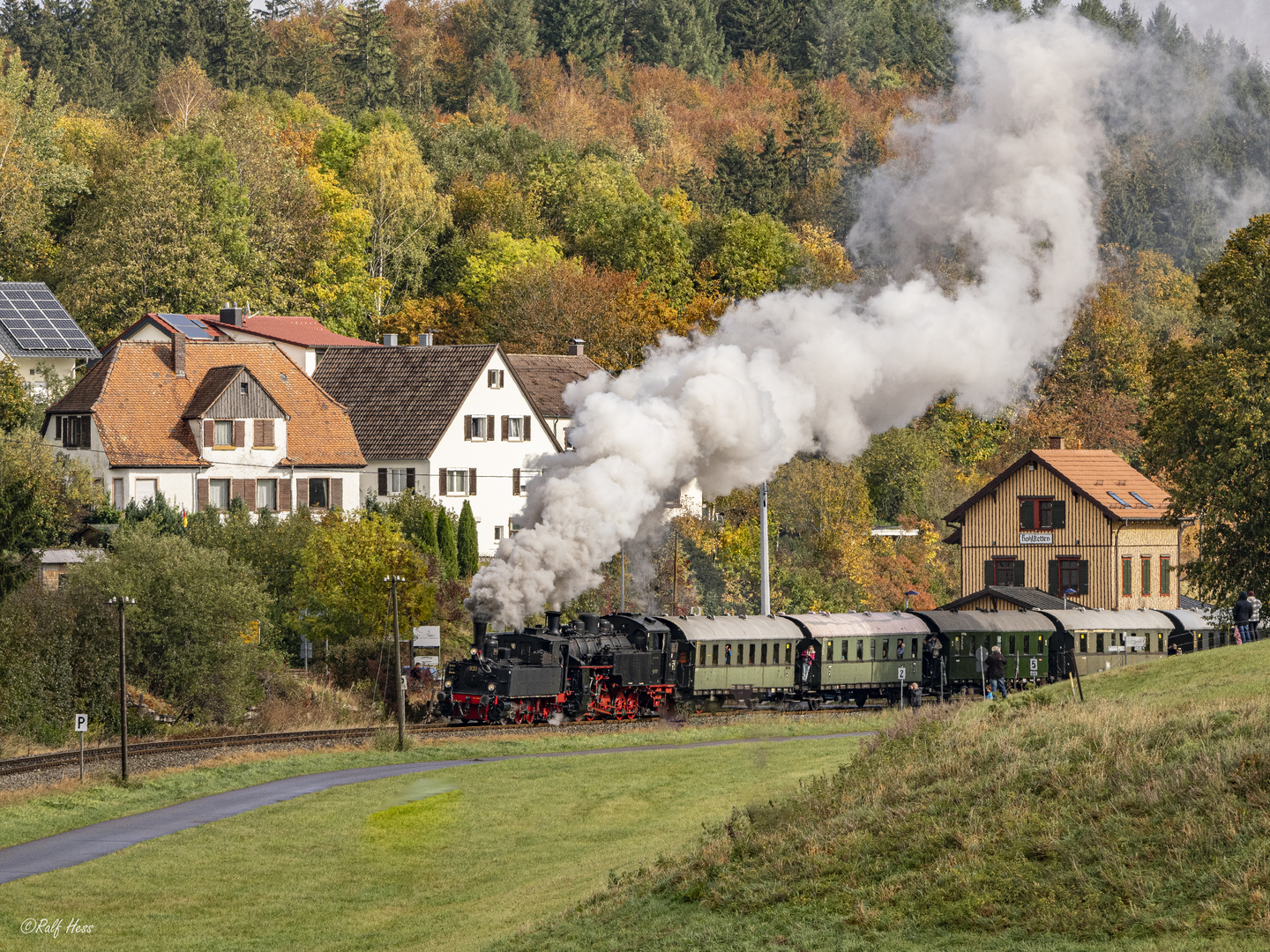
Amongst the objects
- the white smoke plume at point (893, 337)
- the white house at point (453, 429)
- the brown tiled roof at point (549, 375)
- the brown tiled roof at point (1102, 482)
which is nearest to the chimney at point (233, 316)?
the white house at point (453, 429)

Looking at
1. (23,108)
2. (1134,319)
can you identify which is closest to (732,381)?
(1134,319)

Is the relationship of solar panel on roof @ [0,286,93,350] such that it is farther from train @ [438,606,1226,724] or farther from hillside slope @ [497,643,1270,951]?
hillside slope @ [497,643,1270,951]

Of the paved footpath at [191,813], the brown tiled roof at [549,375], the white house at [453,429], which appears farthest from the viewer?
Result: the brown tiled roof at [549,375]

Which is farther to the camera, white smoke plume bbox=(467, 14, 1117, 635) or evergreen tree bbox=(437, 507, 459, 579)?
evergreen tree bbox=(437, 507, 459, 579)

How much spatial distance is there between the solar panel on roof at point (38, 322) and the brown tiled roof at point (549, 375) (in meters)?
23.8

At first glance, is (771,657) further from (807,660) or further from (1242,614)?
(1242,614)

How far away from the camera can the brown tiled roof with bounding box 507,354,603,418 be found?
9275 centimetres

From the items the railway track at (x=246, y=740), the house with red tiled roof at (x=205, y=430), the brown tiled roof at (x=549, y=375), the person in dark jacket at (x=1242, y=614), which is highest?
the brown tiled roof at (x=549, y=375)

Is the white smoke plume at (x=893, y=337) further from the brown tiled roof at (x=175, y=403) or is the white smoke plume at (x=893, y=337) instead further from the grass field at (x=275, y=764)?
the brown tiled roof at (x=175, y=403)

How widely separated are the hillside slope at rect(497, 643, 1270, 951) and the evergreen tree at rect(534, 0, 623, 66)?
162362mm

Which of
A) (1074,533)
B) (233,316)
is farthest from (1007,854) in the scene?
Answer: (233,316)

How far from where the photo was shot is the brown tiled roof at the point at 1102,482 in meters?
78.2

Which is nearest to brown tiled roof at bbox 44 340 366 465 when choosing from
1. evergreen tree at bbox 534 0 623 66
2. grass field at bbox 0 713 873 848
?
grass field at bbox 0 713 873 848

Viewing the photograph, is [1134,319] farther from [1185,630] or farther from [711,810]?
[711,810]
